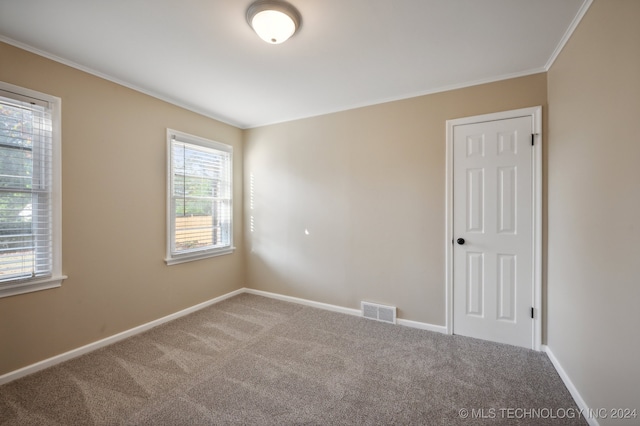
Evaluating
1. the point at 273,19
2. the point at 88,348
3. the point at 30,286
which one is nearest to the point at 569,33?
the point at 273,19

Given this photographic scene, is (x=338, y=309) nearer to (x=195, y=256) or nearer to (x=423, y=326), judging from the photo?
(x=423, y=326)

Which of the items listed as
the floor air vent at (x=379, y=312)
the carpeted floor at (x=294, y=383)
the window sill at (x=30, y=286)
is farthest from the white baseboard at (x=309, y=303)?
the window sill at (x=30, y=286)

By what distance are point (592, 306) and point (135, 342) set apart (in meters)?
3.67

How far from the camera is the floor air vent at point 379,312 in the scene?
9.89ft

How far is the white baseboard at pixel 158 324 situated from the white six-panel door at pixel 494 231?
461 millimetres

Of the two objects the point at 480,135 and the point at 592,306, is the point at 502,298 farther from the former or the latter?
the point at 480,135

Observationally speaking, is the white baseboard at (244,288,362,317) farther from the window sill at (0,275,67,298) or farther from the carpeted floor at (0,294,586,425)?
the window sill at (0,275,67,298)

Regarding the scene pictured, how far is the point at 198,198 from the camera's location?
3.42 metres

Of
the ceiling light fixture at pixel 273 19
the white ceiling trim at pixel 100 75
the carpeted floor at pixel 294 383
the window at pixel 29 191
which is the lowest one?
the carpeted floor at pixel 294 383

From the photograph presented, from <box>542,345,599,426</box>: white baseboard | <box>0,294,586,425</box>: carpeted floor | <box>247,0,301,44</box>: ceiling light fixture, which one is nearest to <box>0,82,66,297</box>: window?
<box>0,294,586,425</box>: carpeted floor

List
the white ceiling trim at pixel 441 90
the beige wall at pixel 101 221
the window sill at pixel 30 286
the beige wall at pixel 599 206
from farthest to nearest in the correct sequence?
the white ceiling trim at pixel 441 90 < the beige wall at pixel 101 221 < the window sill at pixel 30 286 < the beige wall at pixel 599 206

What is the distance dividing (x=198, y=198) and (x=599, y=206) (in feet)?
12.2

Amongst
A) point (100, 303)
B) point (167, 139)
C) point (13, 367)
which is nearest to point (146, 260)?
point (100, 303)

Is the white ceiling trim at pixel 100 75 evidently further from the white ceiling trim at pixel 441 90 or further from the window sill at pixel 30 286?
the window sill at pixel 30 286
